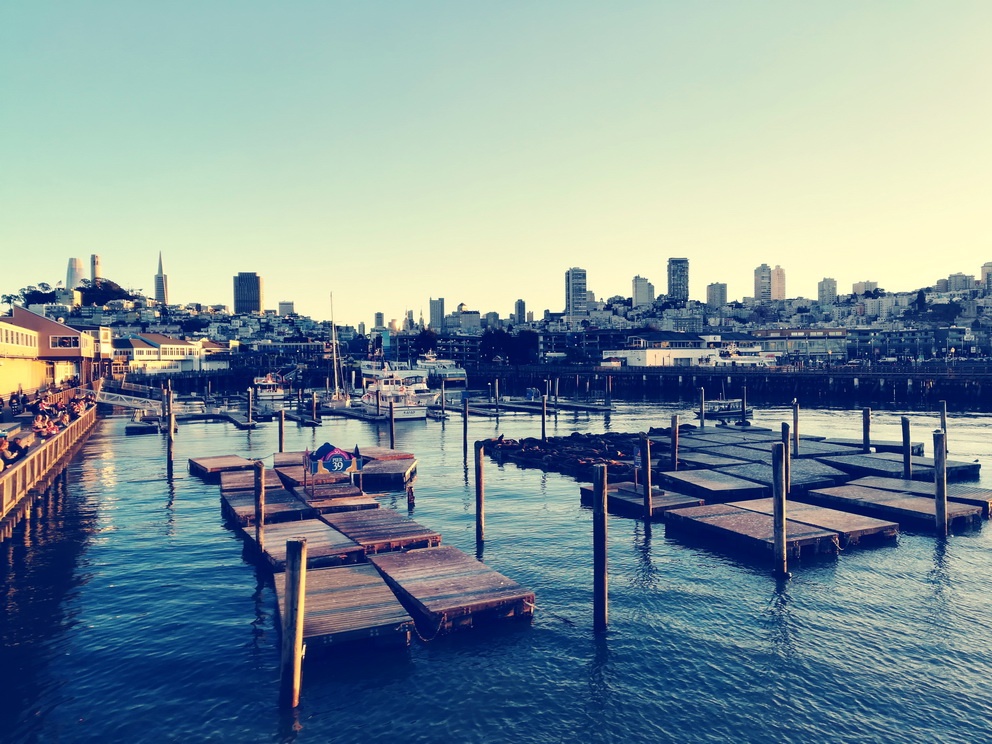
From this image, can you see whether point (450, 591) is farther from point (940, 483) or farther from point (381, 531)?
point (940, 483)

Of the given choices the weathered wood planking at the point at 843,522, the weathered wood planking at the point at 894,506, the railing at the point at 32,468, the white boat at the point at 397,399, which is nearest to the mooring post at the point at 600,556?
the weathered wood planking at the point at 843,522

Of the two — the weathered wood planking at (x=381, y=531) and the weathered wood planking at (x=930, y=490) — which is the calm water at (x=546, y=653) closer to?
the weathered wood planking at (x=381, y=531)

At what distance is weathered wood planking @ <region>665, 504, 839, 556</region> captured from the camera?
88.8 ft

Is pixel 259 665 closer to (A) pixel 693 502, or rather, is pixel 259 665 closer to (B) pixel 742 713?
(B) pixel 742 713

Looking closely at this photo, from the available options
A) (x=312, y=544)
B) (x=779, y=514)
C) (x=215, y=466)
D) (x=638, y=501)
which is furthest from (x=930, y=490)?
(x=215, y=466)

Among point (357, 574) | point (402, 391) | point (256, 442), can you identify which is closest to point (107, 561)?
point (357, 574)

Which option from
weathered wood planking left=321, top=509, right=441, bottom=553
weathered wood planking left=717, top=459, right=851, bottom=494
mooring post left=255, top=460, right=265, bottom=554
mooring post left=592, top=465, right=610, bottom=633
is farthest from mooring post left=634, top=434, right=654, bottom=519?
mooring post left=255, top=460, right=265, bottom=554

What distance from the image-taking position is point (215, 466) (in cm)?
4562

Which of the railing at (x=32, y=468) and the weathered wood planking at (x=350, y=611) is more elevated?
the railing at (x=32, y=468)

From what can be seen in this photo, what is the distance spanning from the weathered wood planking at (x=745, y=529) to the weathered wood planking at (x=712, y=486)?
2.12m

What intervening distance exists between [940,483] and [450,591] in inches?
857

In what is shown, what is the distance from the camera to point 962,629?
66.9ft

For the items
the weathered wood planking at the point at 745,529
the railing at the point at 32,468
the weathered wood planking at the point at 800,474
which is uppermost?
the railing at the point at 32,468

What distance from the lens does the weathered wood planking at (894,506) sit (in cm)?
3095
